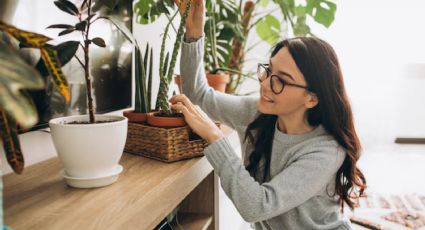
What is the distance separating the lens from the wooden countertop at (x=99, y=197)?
75 cm

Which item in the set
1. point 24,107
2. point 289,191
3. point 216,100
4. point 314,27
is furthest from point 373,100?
point 24,107

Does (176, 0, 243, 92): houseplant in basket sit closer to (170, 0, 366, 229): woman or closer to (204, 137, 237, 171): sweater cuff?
(170, 0, 366, 229): woman

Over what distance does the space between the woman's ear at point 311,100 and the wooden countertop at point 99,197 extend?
36 cm

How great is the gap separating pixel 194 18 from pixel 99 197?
29.0 inches

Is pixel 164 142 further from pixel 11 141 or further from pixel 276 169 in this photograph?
pixel 11 141

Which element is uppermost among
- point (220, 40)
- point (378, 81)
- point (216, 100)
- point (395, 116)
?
A: point (220, 40)

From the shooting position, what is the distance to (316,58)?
1.17 metres

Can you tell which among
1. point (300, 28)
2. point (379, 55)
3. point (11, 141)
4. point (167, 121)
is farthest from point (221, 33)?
point (379, 55)

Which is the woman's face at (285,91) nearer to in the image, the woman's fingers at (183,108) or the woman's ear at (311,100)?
the woman's ear at (311,100)

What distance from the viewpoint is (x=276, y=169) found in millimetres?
1284

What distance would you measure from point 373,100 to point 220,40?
2.70m

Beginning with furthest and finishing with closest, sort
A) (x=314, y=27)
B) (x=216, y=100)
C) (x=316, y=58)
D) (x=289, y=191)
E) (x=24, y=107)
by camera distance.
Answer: (x=314, y=27) < (x=216, y=100) < (x=316, y=58) < (x=289, y=191) < (x=24, y=107)

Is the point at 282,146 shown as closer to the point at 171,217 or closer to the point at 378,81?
the point at 171,217

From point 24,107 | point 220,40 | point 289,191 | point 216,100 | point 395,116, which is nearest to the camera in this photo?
point 24,107
